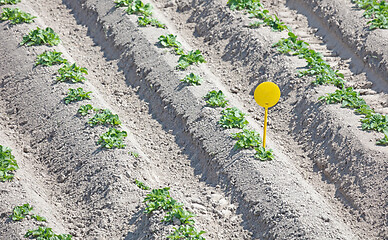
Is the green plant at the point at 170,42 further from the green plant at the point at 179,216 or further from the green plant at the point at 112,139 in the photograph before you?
the green plant at the point at 179,216

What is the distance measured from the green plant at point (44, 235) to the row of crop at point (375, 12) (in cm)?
657

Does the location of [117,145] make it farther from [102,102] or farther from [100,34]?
[100,34]

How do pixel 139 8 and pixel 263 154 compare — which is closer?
pixel 263 154

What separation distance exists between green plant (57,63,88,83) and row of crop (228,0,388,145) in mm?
3337

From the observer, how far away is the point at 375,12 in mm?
10281

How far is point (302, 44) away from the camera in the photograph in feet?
32.3

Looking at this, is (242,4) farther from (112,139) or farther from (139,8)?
(112,139)

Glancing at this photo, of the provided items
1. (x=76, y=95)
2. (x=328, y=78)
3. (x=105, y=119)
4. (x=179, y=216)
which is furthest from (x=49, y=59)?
(x=328, y=78)

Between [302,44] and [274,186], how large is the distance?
3572 mm

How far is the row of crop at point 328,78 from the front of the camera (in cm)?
801

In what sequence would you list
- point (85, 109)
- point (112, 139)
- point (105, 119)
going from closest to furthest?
point (112, 139) → point (105, 119) → point (85, 109)

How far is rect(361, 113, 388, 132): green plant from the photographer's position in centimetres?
791

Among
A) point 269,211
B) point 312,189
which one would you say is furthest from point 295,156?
point 269,211

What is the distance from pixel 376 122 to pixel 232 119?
81.7 inches
